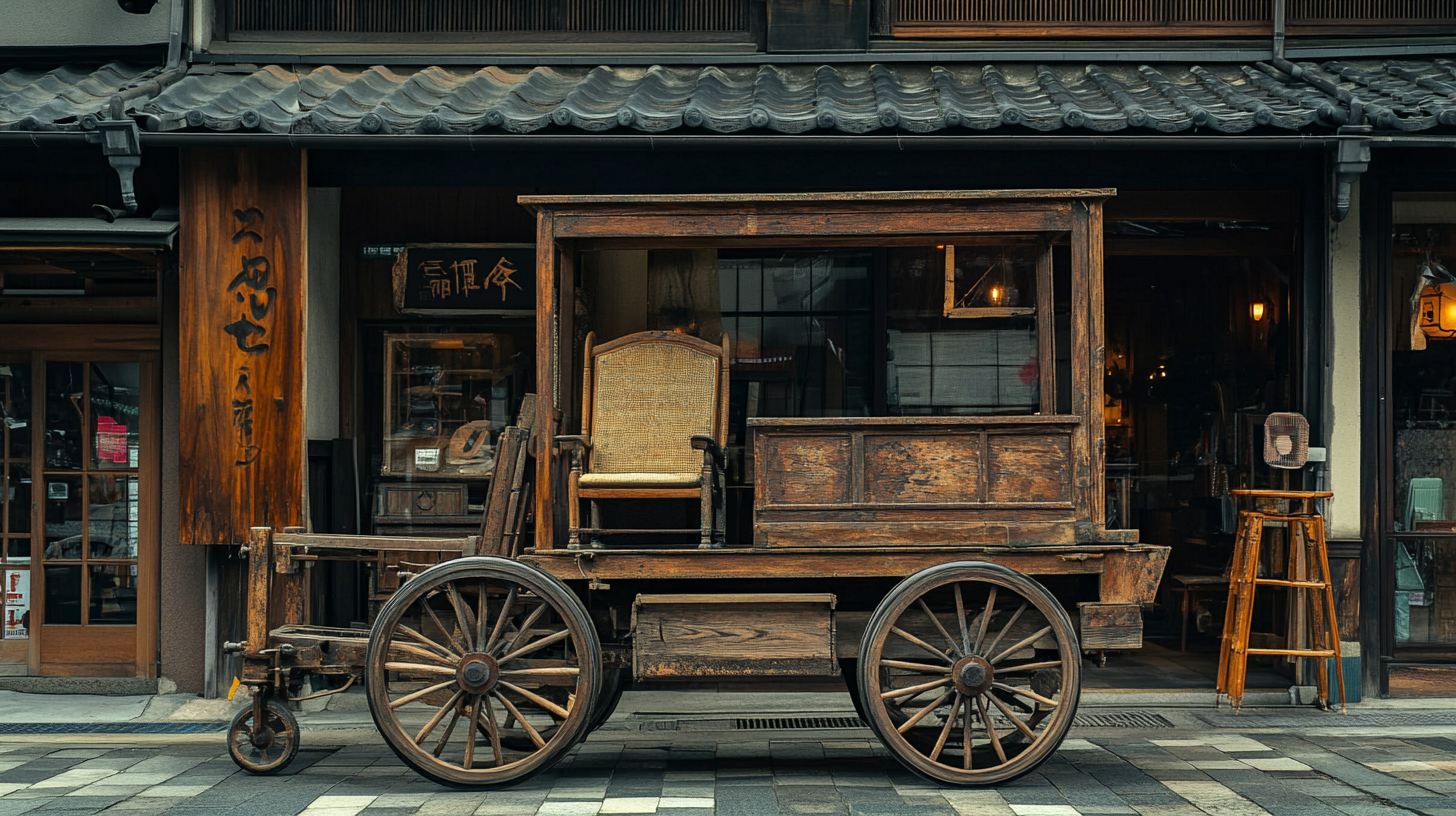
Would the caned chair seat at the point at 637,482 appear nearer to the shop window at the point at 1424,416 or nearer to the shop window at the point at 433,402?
the shop window at the point at 433,402

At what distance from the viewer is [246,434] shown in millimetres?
7176

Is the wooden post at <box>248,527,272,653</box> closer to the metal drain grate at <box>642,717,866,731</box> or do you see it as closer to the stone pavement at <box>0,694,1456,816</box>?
the stone pavement at <box>0,694,1456,816</box>

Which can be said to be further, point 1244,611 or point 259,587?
point 1244,611

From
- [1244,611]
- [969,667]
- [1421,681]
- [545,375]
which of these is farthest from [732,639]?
[1421,681]

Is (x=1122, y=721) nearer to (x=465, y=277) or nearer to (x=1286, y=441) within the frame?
(x=1286, y=441)

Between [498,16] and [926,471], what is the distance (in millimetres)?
4910

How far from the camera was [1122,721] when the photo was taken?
289 inches

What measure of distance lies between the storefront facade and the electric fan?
0.21 meters

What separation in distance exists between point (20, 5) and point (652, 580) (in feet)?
19.5

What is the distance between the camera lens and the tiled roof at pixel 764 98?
21.9 ft

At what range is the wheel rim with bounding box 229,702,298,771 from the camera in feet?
19.1

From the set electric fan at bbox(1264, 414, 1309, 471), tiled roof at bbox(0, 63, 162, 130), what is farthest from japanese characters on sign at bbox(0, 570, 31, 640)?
electric fan at bbox(1264, 414, 1309, 471)

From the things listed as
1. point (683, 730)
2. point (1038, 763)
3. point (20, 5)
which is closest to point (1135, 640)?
point (1038, 763)

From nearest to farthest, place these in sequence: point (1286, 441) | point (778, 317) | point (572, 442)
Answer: point (572, 442), point (1286, 441), point (778, 317)
